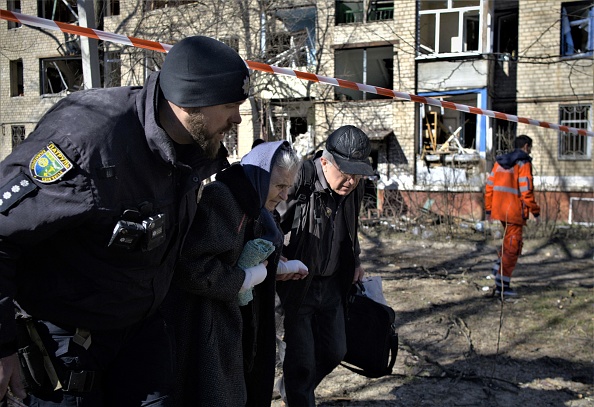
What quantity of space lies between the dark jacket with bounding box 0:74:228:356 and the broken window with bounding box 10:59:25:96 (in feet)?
66.5

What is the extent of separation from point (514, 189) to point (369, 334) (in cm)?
429

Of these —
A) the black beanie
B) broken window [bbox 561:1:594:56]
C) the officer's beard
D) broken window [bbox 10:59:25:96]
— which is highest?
broken window [bbox 561:1:594:56]

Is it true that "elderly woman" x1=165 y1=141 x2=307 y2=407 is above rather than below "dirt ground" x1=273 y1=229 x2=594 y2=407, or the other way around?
above

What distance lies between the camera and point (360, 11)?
2064 centimetres

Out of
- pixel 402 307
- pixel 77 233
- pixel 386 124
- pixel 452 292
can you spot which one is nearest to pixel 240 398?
pixel 77 233

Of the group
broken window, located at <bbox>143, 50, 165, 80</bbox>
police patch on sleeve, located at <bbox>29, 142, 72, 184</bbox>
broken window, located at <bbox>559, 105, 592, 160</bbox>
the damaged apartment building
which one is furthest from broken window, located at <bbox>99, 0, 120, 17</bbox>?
broken window, located at <bbox>559, 105, 592, 160</bbox>

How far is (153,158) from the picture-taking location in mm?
2006

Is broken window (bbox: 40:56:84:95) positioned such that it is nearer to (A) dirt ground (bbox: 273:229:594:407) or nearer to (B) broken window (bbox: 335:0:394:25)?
(B) broken window (bbox: 335:0:394:25)

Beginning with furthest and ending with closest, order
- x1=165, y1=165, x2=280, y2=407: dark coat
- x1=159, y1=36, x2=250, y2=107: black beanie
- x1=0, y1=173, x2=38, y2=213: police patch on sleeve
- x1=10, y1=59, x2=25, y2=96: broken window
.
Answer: x1=10, y1=59, x2=25, y2=96: broken window → x1=165, y1=165, x2=280, y2=407: dark coat → x1=159, y1=36, x2=250, y2=107: black beanie → x1=0, y1=173, x2=38, y2=213: police patch on sleeve

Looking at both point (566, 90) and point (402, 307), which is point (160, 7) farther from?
point (566, 90)

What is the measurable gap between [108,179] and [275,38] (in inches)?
405

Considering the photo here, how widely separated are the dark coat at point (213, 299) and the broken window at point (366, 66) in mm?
18521

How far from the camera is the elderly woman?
2430 millimetres

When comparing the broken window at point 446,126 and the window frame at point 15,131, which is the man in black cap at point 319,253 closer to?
the window frame at point 15,131
